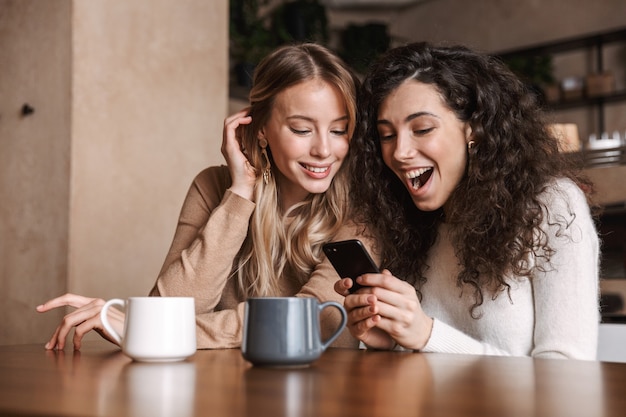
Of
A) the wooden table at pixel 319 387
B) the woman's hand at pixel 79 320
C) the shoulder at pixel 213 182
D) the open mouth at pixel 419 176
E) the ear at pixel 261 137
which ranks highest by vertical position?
the ear at pixel 261 137

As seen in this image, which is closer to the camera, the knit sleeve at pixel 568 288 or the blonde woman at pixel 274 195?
the knit sleeve at pixel 568 288

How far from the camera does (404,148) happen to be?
1553mm

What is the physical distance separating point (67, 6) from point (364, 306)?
2.28 meters

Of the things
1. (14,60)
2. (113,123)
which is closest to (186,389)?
(113,123)

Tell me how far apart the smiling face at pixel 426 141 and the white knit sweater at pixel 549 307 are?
182mm

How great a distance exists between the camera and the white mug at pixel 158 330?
38.1 inches

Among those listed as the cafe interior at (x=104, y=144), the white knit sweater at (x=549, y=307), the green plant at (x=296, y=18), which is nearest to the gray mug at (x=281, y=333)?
the white knit sweater at (x=549, y=307)

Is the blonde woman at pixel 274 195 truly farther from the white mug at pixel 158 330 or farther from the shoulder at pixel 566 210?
the white mug at pixel 158 330

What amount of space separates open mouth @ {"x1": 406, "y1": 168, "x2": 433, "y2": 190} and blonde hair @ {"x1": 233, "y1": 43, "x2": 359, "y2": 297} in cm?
24

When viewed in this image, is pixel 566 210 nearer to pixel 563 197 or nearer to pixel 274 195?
pixel 563 197

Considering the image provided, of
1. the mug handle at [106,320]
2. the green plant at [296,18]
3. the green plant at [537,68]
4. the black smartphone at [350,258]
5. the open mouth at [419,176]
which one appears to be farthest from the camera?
the green plant at [537,68]

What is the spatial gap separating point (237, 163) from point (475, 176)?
1.96 feet

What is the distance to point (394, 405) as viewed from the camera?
0.65 metres

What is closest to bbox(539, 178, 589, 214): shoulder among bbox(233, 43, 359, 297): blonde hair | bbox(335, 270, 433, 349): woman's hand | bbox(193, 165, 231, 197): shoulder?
bbox(335, 270, 433, 349): woman's hand
